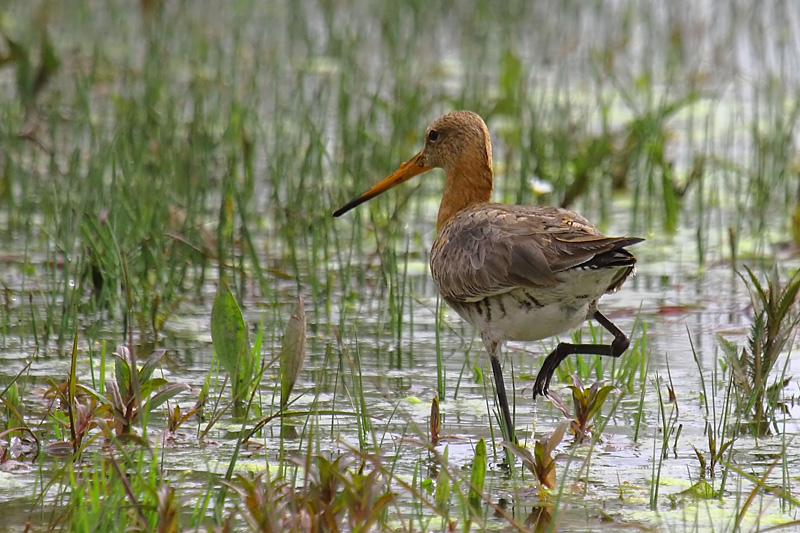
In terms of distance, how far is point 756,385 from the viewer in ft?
13.8

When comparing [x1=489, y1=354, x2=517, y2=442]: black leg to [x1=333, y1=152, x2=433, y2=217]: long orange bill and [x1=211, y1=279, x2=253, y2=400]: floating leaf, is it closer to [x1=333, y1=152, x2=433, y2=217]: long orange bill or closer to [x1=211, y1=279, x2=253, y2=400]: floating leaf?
[x1=211, y1=279, x2=253, y2=400]: floating leaf

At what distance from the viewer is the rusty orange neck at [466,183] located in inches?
216

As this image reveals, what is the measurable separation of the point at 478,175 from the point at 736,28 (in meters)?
6.26

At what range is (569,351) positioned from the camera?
15.4 ft

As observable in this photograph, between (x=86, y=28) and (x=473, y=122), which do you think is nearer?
(x=473, y=122)

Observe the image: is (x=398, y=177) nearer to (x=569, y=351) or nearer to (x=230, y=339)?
(x=569, y=351)

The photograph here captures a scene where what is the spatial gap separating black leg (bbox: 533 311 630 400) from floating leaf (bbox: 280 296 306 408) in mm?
824

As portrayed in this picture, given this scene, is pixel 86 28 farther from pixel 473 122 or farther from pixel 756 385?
pixel 756 385

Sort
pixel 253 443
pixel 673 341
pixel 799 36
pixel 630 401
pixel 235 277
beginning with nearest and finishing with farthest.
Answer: pixel 253 443 < pixel 630 401 < pixel 673 341 < pixel 235 277 < pixel 799 36

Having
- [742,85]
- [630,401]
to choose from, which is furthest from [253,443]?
[742,85]

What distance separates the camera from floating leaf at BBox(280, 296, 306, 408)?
418 cm

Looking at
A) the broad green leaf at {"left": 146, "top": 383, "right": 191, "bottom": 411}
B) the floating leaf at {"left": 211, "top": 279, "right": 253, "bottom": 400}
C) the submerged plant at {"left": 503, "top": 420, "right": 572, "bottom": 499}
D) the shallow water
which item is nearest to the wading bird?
the shallow water

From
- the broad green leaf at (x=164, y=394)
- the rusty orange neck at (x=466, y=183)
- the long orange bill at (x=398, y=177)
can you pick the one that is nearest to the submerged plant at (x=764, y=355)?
the rusty orange neck at (x=466, y=183)

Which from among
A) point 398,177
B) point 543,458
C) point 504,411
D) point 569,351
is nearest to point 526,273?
point 504,411
